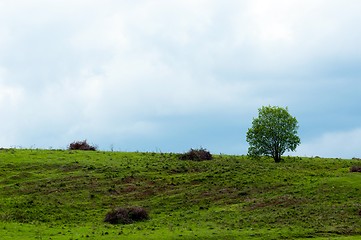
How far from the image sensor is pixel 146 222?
50562 mm

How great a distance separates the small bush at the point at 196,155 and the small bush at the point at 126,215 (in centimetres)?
2210

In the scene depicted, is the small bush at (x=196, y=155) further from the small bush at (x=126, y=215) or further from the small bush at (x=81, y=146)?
the small bush at (x=126, y=215)

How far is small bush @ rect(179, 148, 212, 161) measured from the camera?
242 feet

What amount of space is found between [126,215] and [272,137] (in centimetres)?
3083

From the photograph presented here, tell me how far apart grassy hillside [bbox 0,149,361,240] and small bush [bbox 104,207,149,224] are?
783mm

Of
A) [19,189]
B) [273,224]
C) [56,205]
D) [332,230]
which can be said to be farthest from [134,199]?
[332,230]

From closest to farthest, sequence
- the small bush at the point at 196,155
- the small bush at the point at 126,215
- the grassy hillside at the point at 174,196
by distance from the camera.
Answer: the grassy hillside at the point at 174,196 → the small bush at the point at 126,215 → the small bush at the point at 196,155

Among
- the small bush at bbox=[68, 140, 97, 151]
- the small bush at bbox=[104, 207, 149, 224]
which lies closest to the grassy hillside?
the small bush at bbox=[104, 207, 149, 224]

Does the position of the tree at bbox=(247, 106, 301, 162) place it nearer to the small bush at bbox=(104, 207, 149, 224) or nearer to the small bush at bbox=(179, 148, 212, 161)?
the small bush at bbox=(179, 148, 212, 161)

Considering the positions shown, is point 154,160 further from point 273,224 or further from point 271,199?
point 273,224

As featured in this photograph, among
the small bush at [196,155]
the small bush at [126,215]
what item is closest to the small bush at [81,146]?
the small bush at [196,155]

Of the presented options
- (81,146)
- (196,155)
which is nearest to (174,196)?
(196,155)

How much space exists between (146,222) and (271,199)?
37.9 feet

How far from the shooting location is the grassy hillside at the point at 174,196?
4622cm
